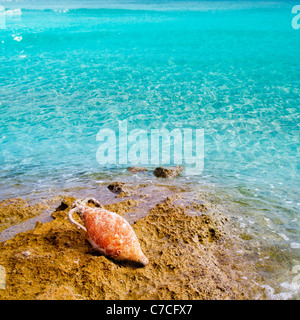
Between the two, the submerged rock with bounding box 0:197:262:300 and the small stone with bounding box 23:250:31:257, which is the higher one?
the small stone with bounding box 23:250:31:257

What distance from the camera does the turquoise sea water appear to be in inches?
318

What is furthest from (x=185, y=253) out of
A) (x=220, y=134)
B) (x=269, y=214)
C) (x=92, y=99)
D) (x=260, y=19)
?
(x=260, y=19)

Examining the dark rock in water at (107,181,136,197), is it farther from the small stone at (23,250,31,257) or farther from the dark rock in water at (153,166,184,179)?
the small stone at (23,250,31,257)

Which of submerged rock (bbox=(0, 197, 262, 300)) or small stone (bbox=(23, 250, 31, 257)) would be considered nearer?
submerged rock (bbox=(0, 197, 262, 300))

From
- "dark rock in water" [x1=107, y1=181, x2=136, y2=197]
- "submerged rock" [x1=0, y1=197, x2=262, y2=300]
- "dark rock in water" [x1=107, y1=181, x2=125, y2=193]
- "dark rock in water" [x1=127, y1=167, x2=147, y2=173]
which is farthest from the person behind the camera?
"dark rock in water" [x1=127, y1=167, x2=147, y2=173]

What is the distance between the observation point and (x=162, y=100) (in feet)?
47.3

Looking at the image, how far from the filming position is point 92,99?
1454 centimetres

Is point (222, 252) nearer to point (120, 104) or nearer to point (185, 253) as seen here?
point (185, 253)

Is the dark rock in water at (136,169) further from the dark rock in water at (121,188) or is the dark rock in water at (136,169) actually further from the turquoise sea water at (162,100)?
the dark rock in water at (121,188)

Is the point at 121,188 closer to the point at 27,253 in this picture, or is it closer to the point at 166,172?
the point at 166,172

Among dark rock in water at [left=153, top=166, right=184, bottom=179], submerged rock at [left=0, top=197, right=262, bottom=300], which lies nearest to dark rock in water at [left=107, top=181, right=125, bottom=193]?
dark rock in water at [left=153, top=166, right=184, bottom=179]

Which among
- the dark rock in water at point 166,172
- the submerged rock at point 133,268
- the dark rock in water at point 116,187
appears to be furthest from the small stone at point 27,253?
Answer: the dark rock in water at point 166,172

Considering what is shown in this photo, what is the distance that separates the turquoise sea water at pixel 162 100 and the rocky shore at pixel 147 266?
0.93 metres

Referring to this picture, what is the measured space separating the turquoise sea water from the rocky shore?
0.93 m
